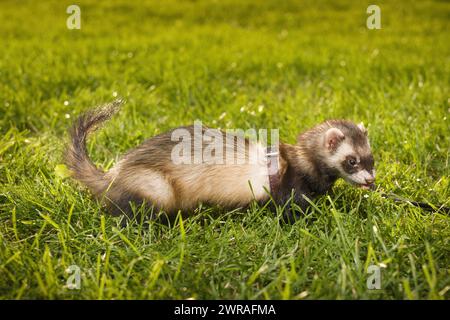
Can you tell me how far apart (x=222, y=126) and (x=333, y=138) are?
1.78 meters

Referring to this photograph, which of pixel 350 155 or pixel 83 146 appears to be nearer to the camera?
pixel 350 155

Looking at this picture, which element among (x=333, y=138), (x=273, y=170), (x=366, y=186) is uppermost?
(x=333, y=138)

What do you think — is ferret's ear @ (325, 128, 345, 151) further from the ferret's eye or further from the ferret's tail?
the ferret's tail

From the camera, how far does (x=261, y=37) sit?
29.3ft

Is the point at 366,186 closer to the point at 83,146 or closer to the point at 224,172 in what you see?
the point at 224,172

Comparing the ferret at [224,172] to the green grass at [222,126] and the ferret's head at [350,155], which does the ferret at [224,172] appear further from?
the green grass at [222,126]

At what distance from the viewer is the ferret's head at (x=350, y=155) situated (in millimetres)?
3436

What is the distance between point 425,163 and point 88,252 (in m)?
2.76

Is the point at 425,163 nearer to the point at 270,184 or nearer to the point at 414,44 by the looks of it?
the point at 270,184

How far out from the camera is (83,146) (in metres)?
3.57

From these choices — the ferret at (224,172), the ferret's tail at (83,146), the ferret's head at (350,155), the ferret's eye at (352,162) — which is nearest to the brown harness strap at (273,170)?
the ferret at (224,172)

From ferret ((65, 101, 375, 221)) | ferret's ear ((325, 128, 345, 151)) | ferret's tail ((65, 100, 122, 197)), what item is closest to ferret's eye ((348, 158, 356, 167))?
ferret ((65, 101, 375, 221))

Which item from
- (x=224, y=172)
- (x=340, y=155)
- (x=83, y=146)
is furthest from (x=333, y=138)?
(x=83, y=146)

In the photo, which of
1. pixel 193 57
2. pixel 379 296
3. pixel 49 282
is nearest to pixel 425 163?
pixel 379 296
